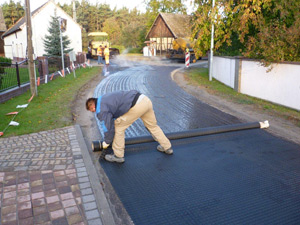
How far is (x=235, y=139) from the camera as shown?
6.10 metres

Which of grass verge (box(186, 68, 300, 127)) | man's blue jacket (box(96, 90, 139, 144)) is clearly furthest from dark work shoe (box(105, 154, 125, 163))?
grass verge (box(186, 68, 300, 127))

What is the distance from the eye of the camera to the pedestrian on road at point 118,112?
177 inches

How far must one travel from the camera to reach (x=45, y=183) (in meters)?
4.13

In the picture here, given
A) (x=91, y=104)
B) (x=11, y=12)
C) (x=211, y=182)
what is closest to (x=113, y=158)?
(x=91, y=104)

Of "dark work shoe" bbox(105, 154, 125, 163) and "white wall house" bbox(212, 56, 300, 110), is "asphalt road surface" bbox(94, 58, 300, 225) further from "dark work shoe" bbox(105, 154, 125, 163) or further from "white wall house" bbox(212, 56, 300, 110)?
"white wall house" bbox(212, 56, 300, 110)

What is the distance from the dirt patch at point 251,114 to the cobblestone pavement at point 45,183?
4.53 m

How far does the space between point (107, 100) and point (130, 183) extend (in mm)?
1338

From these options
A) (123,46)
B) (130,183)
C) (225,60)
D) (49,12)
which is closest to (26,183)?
(130,183)

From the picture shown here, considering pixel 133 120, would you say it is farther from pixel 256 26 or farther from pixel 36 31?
pixel 36 31

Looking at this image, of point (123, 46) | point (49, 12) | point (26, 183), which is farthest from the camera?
point (123, 46)

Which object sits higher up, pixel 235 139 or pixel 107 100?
pixel 107 100

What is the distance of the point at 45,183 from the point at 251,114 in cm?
636

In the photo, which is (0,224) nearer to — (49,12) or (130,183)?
(130,183)

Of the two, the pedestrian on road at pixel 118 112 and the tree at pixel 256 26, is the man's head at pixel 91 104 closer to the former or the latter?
the pedestrian on road at pixel 118 112
